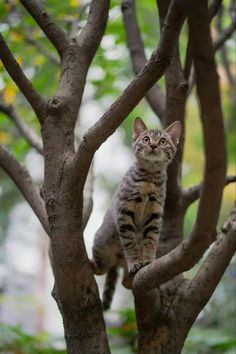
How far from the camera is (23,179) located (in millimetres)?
3096

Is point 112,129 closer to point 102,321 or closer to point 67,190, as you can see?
point 67,190

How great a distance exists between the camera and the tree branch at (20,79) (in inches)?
97.2

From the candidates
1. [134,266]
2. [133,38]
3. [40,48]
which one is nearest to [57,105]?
[134,266]

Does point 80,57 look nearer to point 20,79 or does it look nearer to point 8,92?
point 20,79

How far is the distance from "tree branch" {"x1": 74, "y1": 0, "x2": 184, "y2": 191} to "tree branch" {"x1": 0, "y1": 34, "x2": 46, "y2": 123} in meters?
0.55

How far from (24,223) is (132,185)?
23.2 feet

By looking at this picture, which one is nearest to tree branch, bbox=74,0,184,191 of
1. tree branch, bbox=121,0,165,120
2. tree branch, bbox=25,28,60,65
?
tree branch, bbox=121,0,165,120

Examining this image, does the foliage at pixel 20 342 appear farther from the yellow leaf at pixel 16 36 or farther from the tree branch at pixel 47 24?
the yellow leaf at pixel 16 36

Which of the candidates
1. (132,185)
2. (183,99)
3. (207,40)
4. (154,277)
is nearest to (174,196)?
(132,185)

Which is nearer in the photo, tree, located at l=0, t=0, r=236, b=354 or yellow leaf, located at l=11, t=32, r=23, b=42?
tree, located at l=0, t=0, r=236, b=354

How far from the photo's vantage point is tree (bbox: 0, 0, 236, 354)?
1591 mm

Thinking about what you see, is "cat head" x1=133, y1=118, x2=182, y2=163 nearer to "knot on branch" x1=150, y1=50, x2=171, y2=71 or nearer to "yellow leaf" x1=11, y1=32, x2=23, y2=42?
"knot on branch" x1=150, y1=50, x2=171, y2=71

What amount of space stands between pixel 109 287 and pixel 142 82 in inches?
85.5

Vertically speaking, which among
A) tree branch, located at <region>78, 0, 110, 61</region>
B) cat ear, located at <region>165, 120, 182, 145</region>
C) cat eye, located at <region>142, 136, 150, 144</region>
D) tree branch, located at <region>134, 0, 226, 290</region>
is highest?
tree branch, located at <region>78, 0, 110, 61</region>
